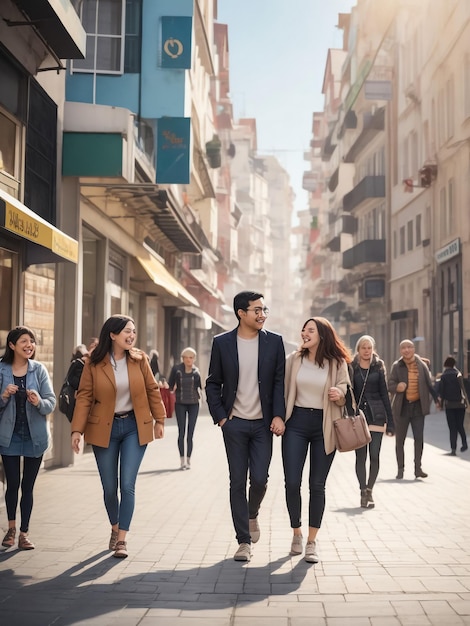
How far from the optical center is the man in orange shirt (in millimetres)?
13625

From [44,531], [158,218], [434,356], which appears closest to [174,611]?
[44,531]

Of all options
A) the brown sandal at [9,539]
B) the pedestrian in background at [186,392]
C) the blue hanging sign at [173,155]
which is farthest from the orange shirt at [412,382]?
the blue hanging sign at [173,155]

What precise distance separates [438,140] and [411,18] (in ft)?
28.8

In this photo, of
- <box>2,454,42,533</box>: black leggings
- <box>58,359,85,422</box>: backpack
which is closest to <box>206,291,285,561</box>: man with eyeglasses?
<box>2,454,42,533</box>: black leggings

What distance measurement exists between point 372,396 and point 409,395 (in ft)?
8.84

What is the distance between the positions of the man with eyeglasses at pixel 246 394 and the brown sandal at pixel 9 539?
5.86 ft

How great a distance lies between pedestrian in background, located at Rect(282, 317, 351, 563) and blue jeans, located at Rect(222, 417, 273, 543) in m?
0.24

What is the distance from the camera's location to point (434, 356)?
115 feet

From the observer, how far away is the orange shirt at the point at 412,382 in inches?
540

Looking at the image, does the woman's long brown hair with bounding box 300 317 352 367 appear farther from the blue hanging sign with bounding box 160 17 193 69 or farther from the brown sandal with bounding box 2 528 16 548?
the blue hanging sign with bounding box 160 17 193 69

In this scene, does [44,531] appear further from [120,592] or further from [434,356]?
[434,356]

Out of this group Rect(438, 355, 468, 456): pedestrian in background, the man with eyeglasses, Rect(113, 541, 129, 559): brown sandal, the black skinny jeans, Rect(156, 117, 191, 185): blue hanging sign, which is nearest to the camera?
Rect(113, 541, 129, 559): brown sandal

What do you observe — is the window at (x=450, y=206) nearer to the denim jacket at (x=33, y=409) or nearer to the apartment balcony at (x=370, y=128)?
the apartment balcony at (x=370, y=128)

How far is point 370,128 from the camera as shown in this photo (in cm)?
4941
